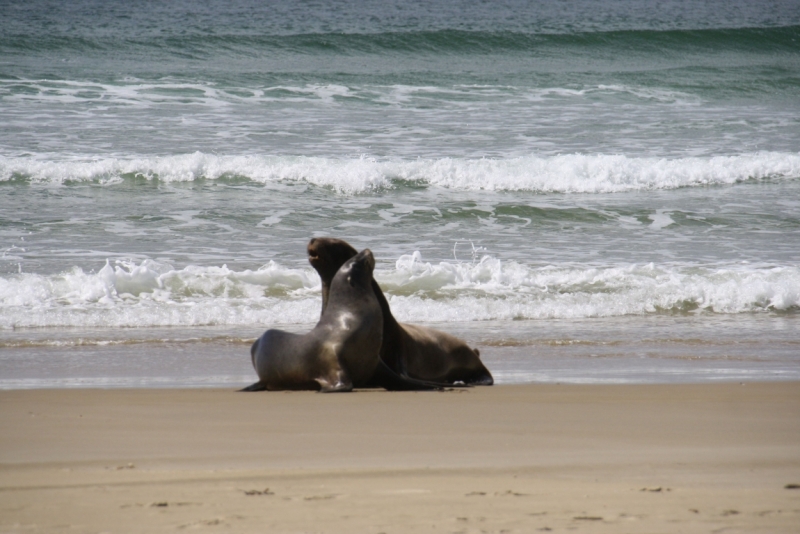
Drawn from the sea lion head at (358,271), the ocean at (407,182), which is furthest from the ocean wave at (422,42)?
the sea lion head at (358,271)

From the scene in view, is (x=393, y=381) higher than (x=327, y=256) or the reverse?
the reverse

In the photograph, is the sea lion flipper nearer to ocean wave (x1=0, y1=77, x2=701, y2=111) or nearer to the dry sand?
the dry sand

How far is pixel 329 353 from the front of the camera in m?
5.15

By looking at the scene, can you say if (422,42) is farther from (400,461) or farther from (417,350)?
(400,461)

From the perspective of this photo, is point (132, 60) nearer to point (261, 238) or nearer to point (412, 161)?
point (412, 161)

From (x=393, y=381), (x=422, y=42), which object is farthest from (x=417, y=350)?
(x=422, y=42)

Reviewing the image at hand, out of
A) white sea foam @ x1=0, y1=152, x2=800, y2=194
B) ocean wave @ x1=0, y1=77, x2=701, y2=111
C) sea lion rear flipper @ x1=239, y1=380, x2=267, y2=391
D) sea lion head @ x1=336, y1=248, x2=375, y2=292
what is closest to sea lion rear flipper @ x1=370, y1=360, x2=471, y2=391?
sea lion head @ x1=336, y1=248, x2=375, y2=292

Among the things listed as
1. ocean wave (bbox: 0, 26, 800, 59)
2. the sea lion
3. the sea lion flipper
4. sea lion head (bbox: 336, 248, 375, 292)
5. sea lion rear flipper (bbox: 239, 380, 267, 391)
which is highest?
ocean wave (bbox: 0, 26, 800, 59)

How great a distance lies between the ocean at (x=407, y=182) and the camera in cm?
736

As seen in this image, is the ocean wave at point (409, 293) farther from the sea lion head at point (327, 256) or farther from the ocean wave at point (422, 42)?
the ocean wave at point (422, 42)

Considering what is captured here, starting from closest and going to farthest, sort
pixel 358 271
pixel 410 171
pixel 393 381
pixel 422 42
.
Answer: pixel 393 381 → pixel 358 271 → pixel 410 171 → pixel 422 42

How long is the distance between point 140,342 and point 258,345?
196 cm

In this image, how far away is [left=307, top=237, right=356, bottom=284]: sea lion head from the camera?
559 centimetres

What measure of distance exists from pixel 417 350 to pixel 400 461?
2.24m
